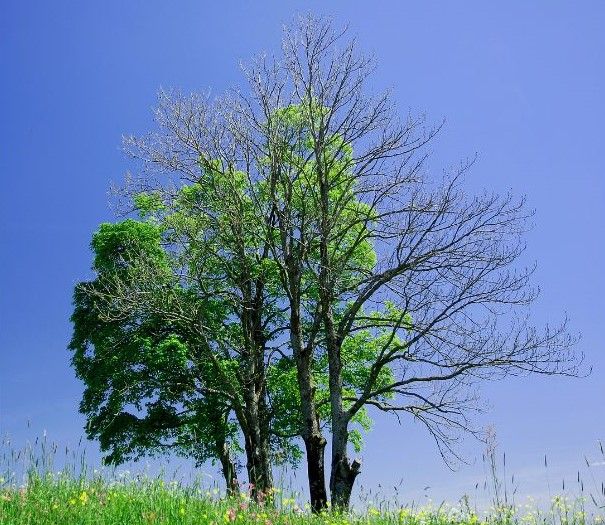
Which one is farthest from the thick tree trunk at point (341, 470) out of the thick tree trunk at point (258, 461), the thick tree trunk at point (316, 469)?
the thick tree trunk at point (258, 461)

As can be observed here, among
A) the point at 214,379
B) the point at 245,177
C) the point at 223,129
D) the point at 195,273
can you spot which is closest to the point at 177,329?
the point at 214,379

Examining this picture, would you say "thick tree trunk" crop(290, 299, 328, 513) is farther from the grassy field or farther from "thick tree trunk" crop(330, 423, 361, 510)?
the grassy field

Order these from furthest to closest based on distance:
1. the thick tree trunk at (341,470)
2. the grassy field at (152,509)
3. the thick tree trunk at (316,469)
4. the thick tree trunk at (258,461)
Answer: the thick tree trunk at (258,461), the thick tree trunk at (316,469), the thick tree trunk at (341,470), the grassy field at (152,509)

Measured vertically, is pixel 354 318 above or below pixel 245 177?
below

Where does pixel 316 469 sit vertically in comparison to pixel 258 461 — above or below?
below

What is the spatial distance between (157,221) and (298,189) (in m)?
8.04

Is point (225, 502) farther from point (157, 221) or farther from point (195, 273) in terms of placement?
point (157, 221)

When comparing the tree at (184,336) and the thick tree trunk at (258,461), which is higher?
the tree at (184,336)

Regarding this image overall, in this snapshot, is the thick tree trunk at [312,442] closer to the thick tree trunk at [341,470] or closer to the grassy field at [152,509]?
the thick tree trunk at [341,470]

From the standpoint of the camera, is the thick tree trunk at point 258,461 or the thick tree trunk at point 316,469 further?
the thick tree trunk at point 258,461

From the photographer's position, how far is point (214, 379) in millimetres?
24250

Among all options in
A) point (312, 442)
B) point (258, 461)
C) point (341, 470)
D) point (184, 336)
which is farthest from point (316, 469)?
point (184, 336)

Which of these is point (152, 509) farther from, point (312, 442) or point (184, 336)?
point (184, 336)

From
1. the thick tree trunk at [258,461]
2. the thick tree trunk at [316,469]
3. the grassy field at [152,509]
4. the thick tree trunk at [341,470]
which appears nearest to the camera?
the grassy field at [152,509]
